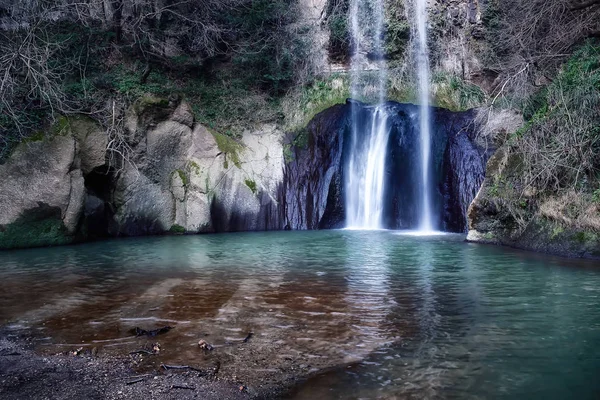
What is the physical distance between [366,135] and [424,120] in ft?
7.81

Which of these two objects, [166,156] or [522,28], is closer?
[522,28]

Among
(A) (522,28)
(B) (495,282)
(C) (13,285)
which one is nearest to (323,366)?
(B) (495,282)

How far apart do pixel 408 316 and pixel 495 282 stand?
2.58 meters

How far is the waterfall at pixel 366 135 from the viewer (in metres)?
18.3

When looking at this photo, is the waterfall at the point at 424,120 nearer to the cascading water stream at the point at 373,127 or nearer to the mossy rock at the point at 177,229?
the cascading water stream at the point at 373,127

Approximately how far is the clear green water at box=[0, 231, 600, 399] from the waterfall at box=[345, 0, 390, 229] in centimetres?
803

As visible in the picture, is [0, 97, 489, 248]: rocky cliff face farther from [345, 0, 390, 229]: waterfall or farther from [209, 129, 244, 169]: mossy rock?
[345, 0, 390, 229]: waterfall

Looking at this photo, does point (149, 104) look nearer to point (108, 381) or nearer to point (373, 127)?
point (373, 127)

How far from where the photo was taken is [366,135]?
1908cm

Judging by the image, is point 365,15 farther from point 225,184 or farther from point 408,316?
point 408,316

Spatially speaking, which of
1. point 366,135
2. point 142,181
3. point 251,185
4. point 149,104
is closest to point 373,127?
point 366,135

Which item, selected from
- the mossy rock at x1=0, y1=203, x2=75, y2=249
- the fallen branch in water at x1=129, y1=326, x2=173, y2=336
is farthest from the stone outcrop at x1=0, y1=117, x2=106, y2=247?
the fallen branch in water at x1=129, y1=326, x2=173, y2=336

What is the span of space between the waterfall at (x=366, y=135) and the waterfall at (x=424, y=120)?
138 centimetres

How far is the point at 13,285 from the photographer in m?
7.50
